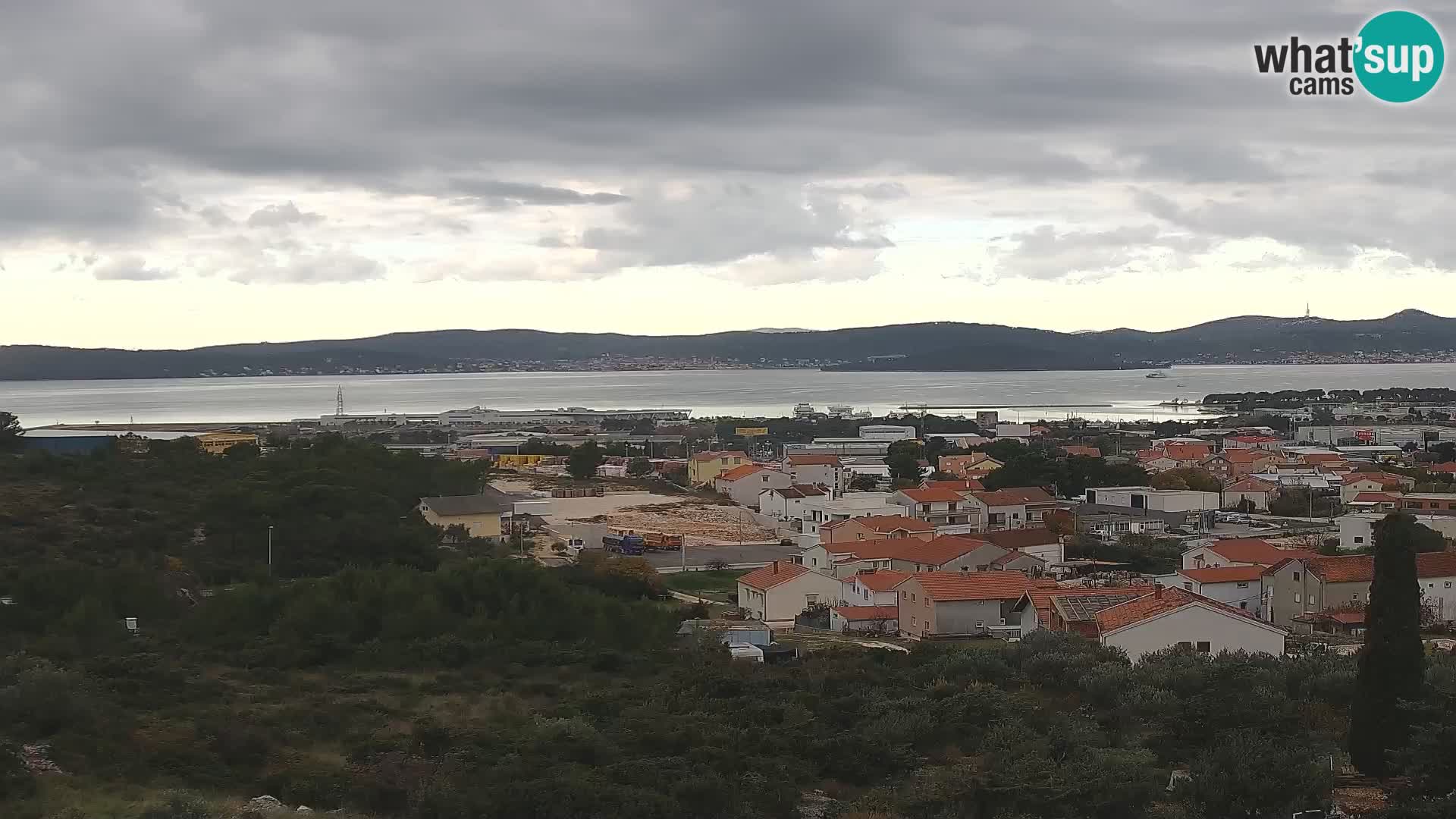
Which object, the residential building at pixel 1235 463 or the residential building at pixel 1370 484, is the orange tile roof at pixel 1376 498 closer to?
the residential building at pixel 1370 484

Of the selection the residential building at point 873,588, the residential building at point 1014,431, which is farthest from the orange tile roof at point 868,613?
the residential building at point 1014,431

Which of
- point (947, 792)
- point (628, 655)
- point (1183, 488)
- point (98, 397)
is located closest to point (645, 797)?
point (947, 792)

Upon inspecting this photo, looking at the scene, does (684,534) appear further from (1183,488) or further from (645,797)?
(645,797)

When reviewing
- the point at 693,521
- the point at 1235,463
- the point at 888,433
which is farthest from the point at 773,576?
the point at 888,433

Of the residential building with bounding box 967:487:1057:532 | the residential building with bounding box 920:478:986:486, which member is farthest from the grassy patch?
the residential building with bounding box 920:478:986:486

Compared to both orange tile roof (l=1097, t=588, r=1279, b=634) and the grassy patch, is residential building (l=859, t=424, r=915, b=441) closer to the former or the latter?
the grassy patch

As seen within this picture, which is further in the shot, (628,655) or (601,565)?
(601,565)

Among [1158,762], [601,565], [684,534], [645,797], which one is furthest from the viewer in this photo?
[684,534]
